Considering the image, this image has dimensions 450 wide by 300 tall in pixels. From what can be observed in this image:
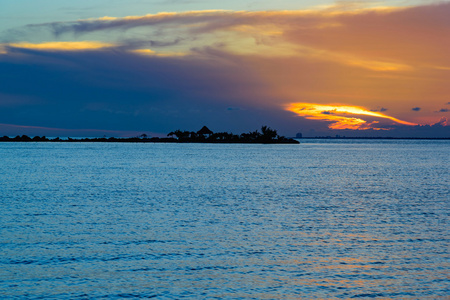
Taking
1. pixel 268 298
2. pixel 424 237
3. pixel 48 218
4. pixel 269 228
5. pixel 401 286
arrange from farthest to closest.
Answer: pixel 48 218 → pixel 269 228 → pixel 424 237 → pixel 401 286 → pixel 268 298

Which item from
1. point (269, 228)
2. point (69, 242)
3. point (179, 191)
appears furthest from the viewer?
A: point (179, 191)

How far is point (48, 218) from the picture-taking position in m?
30.0

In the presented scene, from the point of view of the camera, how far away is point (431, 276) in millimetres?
17469

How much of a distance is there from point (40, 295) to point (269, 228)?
47.8ft

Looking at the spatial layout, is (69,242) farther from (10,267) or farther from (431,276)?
(431,276)

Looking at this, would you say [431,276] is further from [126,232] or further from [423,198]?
[423,198]

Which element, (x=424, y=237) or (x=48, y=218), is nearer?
(x=424, y=237)

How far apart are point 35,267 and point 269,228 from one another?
43.3 ft

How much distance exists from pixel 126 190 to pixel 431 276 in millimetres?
35739

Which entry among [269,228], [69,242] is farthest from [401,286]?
[69,242]

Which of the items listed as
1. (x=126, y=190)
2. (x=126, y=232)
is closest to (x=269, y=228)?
(x=126, y=232)

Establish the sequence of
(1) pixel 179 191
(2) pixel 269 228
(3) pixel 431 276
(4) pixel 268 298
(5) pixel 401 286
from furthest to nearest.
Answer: (1) pixel 179 191 < (2) pixel 269 228 < (3) pixel 431 276 < (5) pixel 401 286 < (4) pixel 268 298

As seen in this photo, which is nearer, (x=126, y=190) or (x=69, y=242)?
(x=69, y=242)

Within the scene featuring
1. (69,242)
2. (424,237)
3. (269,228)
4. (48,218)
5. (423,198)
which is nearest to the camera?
(69,242)
